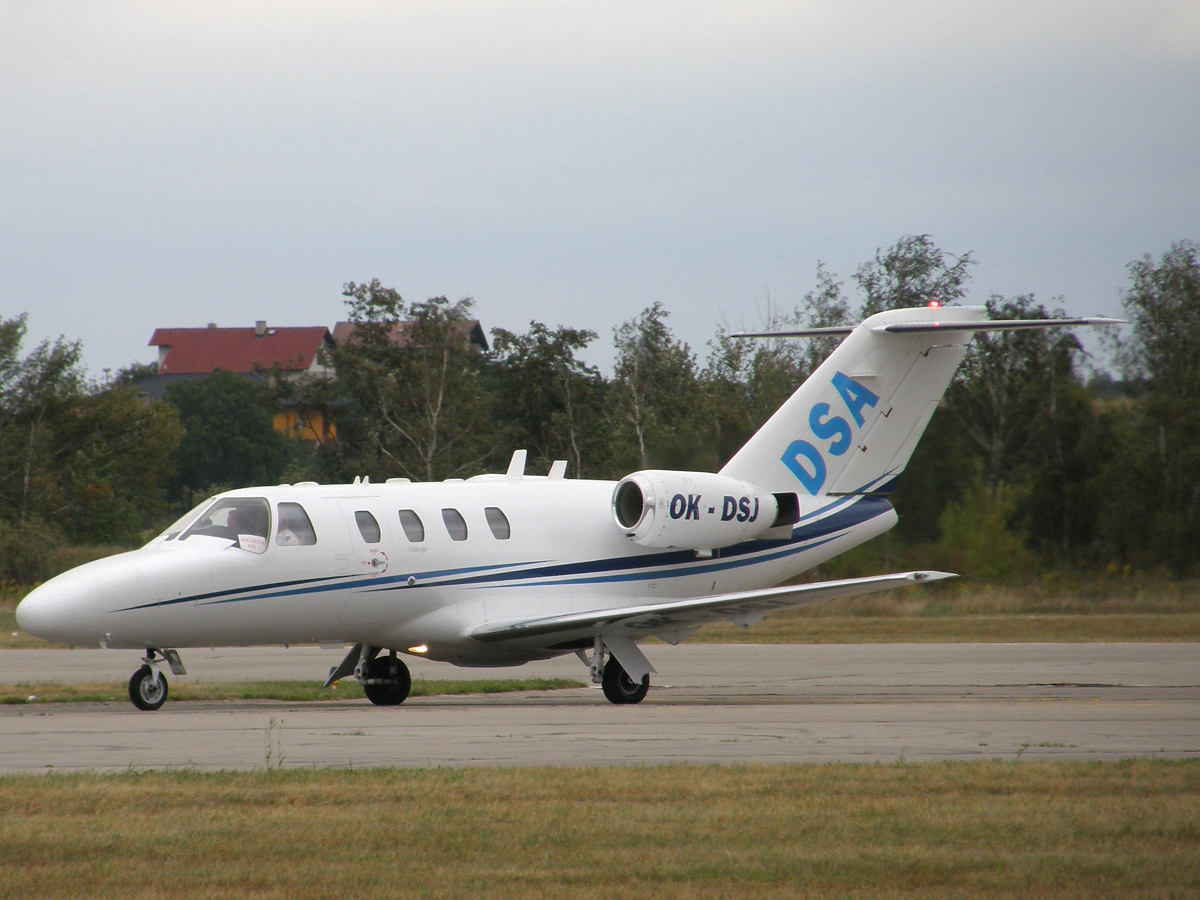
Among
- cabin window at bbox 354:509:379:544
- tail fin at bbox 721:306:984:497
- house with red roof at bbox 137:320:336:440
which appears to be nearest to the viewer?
cabin window at bbox 354:509:379:544

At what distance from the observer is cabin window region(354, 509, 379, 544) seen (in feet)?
55.7

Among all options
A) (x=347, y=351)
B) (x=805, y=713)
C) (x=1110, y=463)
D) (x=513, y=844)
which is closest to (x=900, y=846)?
(x=513, y=844)

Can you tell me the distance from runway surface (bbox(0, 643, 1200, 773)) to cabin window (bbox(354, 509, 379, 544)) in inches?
78.2

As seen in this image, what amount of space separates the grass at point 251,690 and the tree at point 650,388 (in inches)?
765

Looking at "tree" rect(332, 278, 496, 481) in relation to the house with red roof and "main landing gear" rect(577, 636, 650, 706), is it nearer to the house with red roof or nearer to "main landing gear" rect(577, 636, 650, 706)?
"main landing gear" rect(577, 636, 650, 706)

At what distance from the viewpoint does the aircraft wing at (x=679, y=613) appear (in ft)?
55.0

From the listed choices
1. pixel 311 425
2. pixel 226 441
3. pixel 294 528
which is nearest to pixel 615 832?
pixel 294 528

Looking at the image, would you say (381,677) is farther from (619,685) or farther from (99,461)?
(99,461)

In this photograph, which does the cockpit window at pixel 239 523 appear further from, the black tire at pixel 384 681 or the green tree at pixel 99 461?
the green tree at pixel 99 461

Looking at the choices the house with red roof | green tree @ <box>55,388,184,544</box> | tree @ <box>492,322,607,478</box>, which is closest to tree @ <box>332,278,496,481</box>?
tree @ <box>492,322,607,478</box>

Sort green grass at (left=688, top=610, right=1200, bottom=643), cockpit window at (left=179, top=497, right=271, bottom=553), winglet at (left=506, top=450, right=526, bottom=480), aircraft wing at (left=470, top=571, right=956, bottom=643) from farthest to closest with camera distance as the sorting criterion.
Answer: green grass at (left=688, top=610, right=1200, bottom=643), winglet at (left=506, top=450, right=526, bottom=480), aircraft wing at (left=470, top=571, right=956, bottom=643), cockpit window at (left=179, top=497, right=271, bottom=553)

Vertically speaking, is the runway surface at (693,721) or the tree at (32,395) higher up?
the tree at (32,395)

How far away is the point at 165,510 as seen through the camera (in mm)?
66750

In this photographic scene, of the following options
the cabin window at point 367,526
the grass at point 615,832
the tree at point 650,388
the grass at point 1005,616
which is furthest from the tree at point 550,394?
the grass at point 615,832
